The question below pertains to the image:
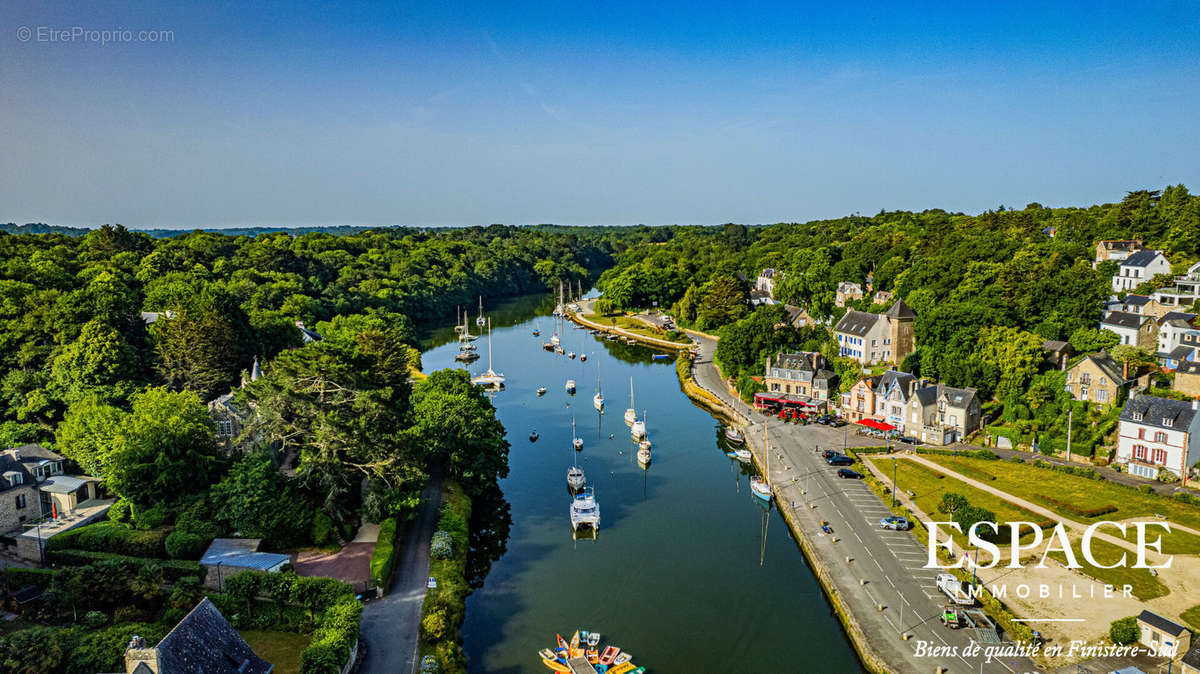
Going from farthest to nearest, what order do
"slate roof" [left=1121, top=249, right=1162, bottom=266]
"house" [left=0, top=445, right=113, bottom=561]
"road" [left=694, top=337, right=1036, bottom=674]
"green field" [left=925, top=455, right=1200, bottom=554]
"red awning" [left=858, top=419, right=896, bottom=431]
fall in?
"slate roof" [left=1121, top=249, right=1162, bottom=266]
"red awning" [left=858, top=419, right=896, bottom=431]
"green field" [left=925, top=455, right=1200, bottom=554]
"house" [left=0, top=445, right=113, bottom=561]
"road" [left=694, top=337, right=1036, bottom=674]

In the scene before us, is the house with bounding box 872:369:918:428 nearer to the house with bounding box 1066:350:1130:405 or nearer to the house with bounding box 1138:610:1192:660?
the house with bounding box 1066:350:1130:405

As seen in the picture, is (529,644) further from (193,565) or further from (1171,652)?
(1171,652)

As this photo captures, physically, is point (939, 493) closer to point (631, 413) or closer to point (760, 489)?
point (760, 489)

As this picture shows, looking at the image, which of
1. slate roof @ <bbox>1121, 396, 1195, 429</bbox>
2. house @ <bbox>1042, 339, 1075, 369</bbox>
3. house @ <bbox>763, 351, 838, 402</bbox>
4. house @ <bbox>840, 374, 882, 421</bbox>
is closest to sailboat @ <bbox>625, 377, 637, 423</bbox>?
house @ <bbox>763, 351, 838, 402</bbox>

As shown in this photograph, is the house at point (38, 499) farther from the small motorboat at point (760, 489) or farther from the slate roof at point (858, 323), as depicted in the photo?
the slate roof at point (858, 323)

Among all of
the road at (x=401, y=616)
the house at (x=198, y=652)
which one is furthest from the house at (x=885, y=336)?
the house at (x=198, y=652)

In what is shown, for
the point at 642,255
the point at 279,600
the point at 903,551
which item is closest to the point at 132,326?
the point at 279,600
